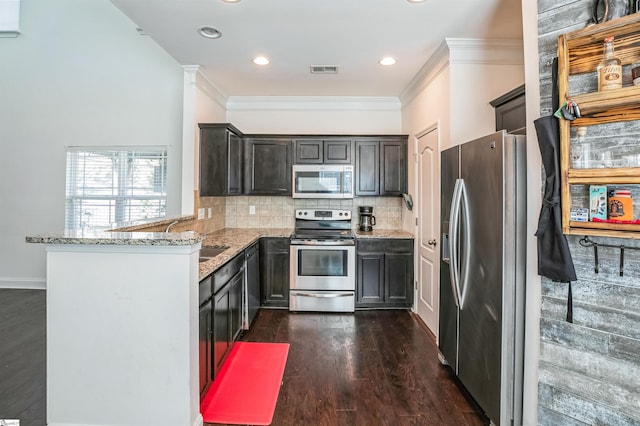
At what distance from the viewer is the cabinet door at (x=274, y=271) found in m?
3.83

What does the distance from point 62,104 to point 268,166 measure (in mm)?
3089

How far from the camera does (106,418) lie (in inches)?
69.0

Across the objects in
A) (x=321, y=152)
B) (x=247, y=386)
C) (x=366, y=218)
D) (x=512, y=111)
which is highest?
(x=321, y=152)

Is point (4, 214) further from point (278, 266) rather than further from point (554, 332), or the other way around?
point (554, 332)

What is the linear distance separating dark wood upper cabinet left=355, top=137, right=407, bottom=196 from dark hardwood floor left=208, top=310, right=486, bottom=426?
163 centimetres

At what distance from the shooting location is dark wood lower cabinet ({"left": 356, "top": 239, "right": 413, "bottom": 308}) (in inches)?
151

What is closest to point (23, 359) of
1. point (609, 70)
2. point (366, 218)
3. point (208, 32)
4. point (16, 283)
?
point (16, 283)

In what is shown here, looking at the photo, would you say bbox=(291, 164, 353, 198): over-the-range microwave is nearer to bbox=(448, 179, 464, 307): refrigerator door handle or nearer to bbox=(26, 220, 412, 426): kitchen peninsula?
bbox=(448, 179, 464, 307): refrigerator door handle

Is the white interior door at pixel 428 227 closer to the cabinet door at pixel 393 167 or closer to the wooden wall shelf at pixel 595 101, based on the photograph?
the cabinet door at pixel 393 167

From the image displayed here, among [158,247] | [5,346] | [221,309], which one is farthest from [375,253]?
[5,346]

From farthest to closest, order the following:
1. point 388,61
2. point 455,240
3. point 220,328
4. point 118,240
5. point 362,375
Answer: point 388,61 < point 362,375 < point 220,328 < point 455,240 < point 118,240

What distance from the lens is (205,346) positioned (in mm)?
2010

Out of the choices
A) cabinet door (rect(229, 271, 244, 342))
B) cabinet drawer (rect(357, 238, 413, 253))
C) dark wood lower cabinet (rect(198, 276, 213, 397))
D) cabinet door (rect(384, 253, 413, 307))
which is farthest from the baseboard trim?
cabinet door (rect(384, 253, 413, 307))

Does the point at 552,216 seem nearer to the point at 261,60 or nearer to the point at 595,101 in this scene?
the point at 595,101
